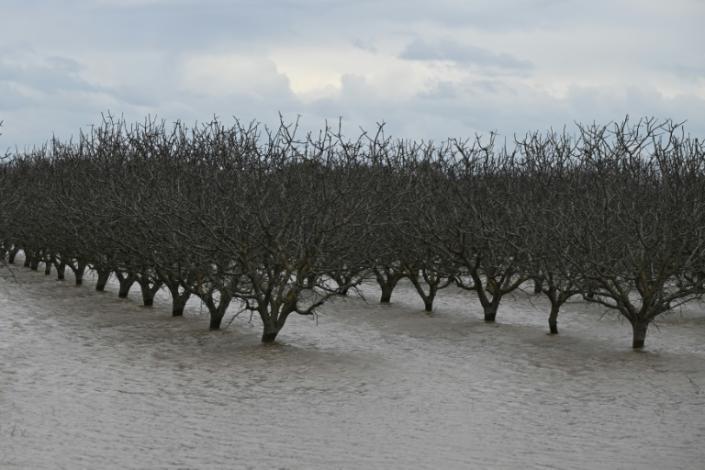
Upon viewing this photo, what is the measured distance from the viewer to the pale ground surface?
10414 mm

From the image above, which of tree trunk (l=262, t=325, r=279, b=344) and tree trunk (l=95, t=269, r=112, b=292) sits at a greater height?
tree trunk (l=95, t=269, r=112, b=292)

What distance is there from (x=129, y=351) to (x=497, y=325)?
28.8ft

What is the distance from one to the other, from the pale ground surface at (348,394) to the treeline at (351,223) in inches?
45.0

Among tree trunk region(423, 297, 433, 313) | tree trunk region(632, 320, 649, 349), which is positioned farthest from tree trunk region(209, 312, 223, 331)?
tree trunk region(632, 320, 649, 349)

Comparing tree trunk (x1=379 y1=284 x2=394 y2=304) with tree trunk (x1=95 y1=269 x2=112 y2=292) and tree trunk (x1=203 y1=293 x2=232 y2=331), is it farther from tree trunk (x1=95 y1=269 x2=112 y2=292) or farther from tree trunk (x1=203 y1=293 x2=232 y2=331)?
tree trunk (x1=95 y1=269 x2=112 y2=292)

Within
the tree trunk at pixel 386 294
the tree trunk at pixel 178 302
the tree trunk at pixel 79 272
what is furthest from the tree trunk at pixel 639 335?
the tree trunk at pixel 79 272

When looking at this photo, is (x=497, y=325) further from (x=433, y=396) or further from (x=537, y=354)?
(x=433, y=396)

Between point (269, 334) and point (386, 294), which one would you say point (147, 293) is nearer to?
point (386, 294)

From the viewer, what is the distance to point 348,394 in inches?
545

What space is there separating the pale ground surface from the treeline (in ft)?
3.75

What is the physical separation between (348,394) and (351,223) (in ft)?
16.5

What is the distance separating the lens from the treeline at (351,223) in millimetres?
17812


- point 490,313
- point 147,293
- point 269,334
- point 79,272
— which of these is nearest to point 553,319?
point 490,313

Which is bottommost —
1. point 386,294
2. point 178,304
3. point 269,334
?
point 269,334
